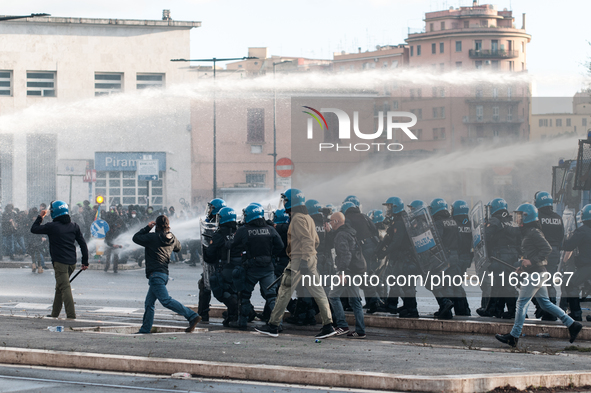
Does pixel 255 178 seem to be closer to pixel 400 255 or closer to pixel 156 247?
pixel 400 255

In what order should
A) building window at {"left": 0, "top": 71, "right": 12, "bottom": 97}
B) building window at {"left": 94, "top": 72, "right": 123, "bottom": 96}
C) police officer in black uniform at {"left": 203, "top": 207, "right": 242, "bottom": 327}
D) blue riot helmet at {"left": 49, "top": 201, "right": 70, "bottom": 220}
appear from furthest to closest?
building window at {"left": 94, "top": 72, "right": 123, "bottom": 96}
building window at {"left": 0, "top": 71, "right": 12, "bottom": 97}
blue riot helmet at {"left": 49, "top": 201, "right": 70, "bottom": 220}
police officer in black uniform at {"left": 203, "top": 207, "right": 242, "bottom": 327}

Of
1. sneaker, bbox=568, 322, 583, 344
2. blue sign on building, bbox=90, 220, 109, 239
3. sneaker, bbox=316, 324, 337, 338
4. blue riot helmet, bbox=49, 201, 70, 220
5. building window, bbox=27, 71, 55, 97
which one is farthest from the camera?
building window, bbox=27, 71, 55, 97

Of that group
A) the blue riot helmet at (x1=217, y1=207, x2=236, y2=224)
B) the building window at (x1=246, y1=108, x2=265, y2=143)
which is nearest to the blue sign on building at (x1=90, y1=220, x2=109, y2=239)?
the blue riot helmet at (x1=217, y1=207, x2=236, y2=224)

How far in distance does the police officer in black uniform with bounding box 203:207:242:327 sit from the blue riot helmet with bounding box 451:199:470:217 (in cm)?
303

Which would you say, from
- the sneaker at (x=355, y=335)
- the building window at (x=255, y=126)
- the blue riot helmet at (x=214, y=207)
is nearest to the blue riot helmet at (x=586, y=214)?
the sneaker at (x=355, y=335)

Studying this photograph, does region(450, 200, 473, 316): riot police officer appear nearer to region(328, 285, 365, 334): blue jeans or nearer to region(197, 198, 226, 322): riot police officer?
region(328, 285, 365, 334): blue jeans

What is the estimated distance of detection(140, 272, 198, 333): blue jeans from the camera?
8.24 metres

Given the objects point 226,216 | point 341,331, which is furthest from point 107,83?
point 341,331

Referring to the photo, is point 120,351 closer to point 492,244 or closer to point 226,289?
point 226,289

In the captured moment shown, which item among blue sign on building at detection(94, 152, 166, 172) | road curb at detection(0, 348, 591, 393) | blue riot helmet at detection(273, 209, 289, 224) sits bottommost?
road curb at detection(0, 348, 591, 393)

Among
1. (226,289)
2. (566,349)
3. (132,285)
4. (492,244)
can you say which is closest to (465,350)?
(566,349)

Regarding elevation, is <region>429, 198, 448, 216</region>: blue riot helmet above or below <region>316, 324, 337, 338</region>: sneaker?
above

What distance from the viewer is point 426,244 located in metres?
9.61

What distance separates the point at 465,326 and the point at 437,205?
166cm
